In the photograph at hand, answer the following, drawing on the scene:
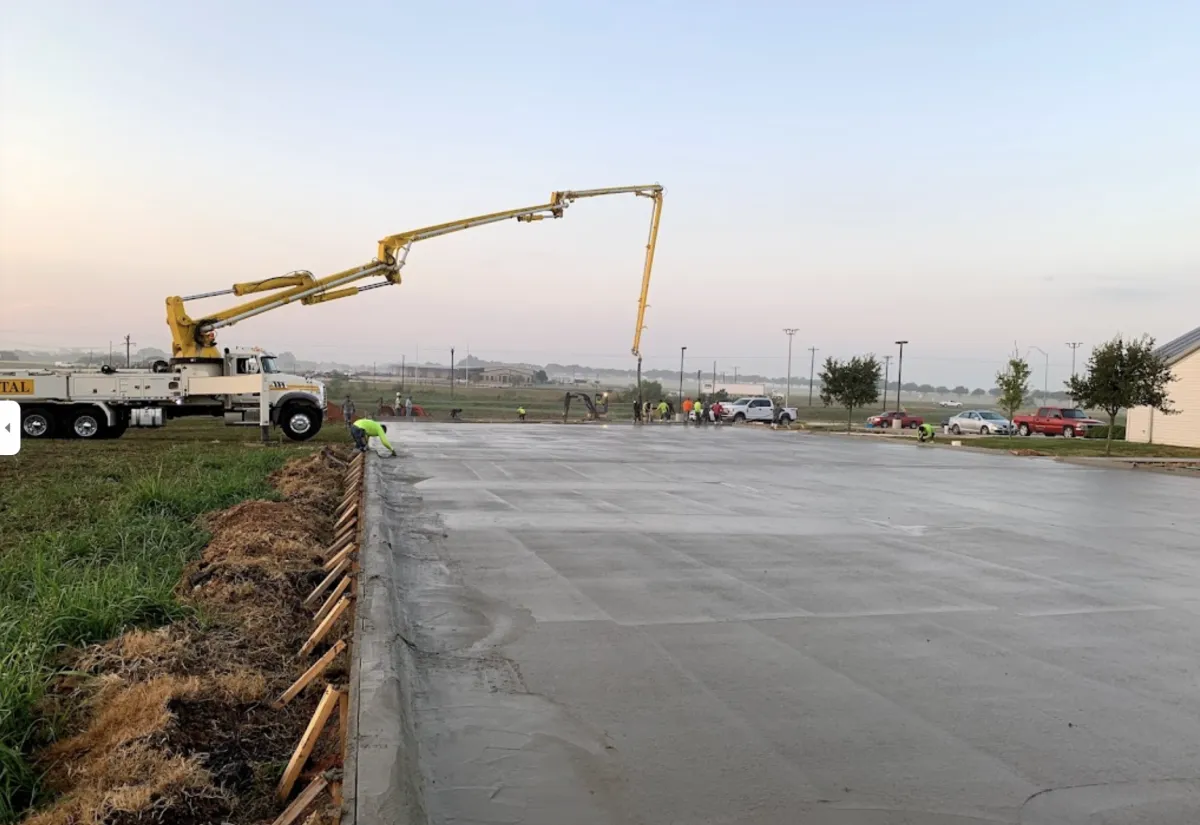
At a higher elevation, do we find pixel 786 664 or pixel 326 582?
pixel 326 582

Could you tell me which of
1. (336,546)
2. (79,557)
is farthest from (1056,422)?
(79,557)

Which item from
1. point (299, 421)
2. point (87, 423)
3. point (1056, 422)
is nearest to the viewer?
point (87, 423)

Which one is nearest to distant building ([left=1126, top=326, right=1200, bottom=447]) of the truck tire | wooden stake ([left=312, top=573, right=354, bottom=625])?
the truck tire

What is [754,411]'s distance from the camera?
53.9 meters

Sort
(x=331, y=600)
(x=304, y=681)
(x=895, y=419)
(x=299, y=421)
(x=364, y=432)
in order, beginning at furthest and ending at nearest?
1. (x=895, y=419)
2. (x=299, y=421)
3. (x=364, y=432)
4. (x=331, y=600)
5. (x=304, y=681)

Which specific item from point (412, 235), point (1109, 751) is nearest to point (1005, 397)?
point (412, 235)

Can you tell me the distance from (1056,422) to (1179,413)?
7.58 meters

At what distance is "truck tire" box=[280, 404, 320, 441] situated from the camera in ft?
84.7

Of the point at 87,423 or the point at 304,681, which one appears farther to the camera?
the point at 87,423

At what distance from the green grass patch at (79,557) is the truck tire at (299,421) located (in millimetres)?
9428

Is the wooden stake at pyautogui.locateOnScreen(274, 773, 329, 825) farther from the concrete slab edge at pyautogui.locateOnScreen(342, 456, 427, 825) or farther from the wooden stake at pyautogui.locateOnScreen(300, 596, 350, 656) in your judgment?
the wooden stake at pyautogui.locateOnScreen(300, 596, 350, 656)

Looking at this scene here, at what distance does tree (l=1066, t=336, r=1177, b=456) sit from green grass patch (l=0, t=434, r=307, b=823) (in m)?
26.5

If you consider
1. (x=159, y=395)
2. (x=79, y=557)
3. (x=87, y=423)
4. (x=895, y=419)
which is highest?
(x=159, y=395)

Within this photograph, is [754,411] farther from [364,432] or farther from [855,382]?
[364,432]
